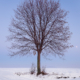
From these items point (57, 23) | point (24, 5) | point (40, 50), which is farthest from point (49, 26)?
point (24, 5)

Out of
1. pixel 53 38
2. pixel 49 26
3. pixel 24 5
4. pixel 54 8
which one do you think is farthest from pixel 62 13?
pixel 24 5

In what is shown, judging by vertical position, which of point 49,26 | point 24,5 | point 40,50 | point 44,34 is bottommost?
point 40,50

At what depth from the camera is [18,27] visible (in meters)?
16.2

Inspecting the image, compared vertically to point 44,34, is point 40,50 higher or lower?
lower

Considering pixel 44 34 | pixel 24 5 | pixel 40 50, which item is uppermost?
pixel 24 5

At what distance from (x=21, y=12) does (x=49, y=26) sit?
4.50m

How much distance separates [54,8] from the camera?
1616 centimetres

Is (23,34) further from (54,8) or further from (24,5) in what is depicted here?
(54,8)

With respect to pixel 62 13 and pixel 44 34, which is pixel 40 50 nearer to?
pixel 44 34

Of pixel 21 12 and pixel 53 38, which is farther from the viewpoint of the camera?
pixel 21 12

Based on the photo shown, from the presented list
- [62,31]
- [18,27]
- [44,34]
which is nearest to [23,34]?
[18,27]

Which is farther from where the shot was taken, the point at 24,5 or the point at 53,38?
the point at 24,5

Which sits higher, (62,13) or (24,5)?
(24,5)

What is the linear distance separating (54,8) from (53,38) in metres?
4.32
